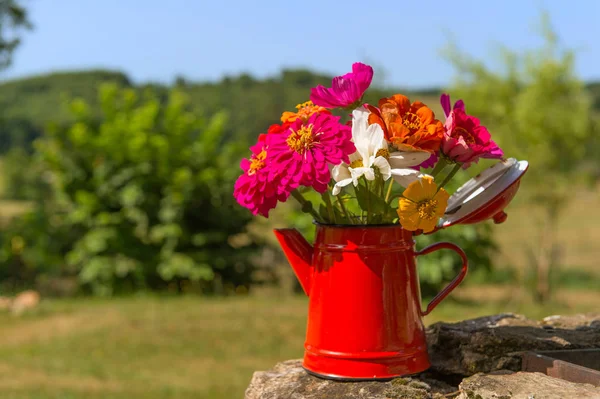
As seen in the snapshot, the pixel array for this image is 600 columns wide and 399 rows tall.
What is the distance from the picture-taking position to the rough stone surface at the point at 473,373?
5.24 ft

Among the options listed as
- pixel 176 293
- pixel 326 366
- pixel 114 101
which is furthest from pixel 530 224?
pixel 326 366

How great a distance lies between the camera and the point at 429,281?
7637mm

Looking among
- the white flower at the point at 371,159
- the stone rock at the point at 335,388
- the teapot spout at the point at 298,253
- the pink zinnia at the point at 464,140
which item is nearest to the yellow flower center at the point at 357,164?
the white flower at the point at 371,159

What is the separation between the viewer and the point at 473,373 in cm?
183

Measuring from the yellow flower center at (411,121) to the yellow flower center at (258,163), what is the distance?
372mm

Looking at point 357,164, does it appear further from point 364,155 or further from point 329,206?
point 329,206

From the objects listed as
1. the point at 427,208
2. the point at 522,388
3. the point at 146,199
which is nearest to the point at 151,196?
the point at 146,199

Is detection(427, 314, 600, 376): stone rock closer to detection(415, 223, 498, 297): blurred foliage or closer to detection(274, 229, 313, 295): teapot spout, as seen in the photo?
detection(274, 229, 313, 295): teapot spout

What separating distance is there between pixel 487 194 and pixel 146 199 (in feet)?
24.5

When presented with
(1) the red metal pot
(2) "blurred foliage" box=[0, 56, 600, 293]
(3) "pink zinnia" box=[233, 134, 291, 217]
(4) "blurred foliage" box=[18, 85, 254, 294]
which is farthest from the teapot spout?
(4) "blurred foliage" box=[18, 85, 254, 294]

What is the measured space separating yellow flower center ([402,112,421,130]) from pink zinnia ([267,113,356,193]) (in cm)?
15

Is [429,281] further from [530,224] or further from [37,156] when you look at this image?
[37,156]

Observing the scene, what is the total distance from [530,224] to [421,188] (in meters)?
11.0

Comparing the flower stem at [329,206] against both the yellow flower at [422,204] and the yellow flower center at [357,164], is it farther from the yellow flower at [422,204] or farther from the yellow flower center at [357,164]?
the yellow flower at [422,204]
